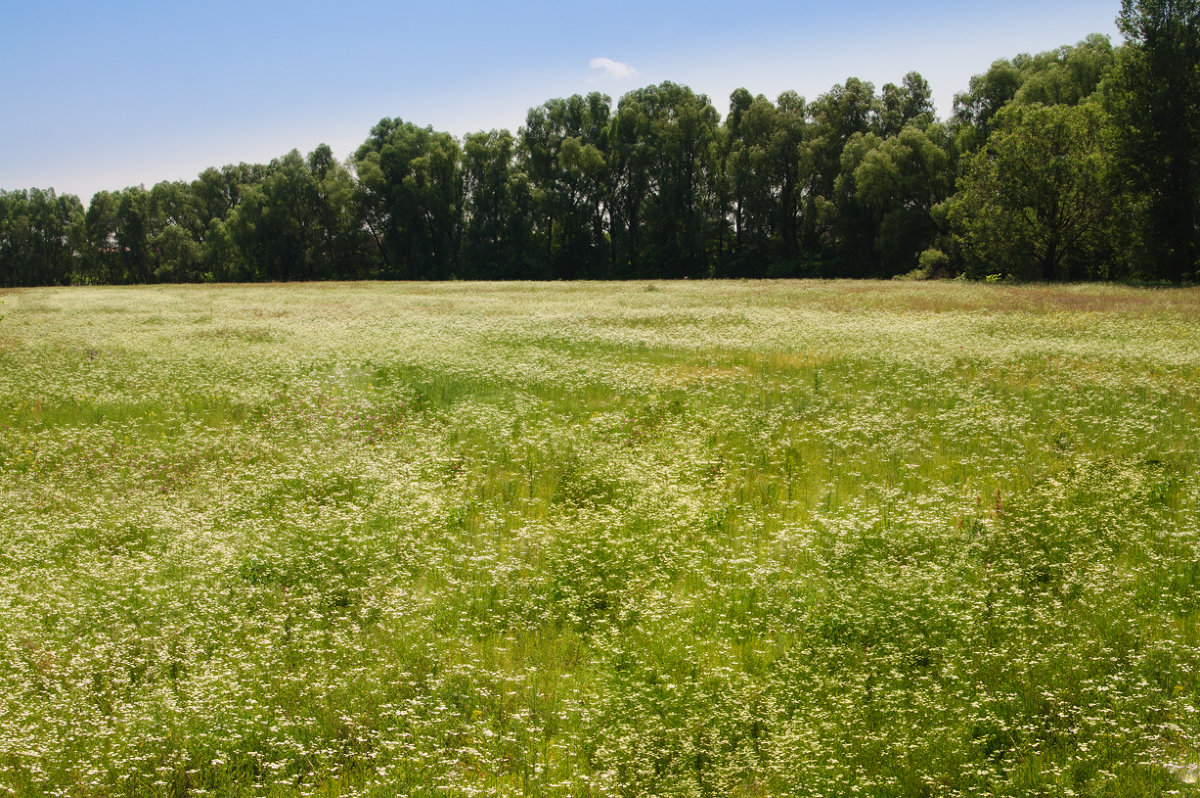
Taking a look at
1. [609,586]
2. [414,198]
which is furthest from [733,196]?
[609,586]

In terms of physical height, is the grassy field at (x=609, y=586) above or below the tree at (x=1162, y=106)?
below

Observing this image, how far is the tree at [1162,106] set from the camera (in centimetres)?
4288

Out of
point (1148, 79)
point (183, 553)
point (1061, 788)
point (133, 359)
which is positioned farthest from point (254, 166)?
point (1061, 788)

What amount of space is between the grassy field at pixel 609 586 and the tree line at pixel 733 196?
3370 centimetres

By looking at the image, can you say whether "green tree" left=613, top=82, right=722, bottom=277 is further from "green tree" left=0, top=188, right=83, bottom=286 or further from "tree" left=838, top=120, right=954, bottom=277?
"green tree" left=0, top=188, right=83, bottom=286

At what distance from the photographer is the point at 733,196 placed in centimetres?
8844

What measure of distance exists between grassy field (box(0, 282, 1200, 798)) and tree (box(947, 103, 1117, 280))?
3248cm

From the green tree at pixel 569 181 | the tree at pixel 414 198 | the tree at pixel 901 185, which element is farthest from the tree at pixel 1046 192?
the tree at pixel 414 198

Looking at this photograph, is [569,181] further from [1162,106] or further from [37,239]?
[37,239]

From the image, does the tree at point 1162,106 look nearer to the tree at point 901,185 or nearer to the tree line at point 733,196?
the tree line at point 733,196

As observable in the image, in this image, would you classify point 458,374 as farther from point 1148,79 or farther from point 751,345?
point 1148,79

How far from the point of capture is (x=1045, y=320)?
1136 inches

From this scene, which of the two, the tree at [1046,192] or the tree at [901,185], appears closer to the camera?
the tree at [1046,192]

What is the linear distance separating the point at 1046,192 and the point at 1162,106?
23.6ft
